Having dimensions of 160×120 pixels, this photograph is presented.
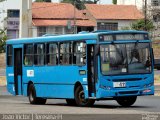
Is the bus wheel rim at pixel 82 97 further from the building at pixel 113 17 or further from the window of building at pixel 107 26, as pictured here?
the window of building at pixel 107 26

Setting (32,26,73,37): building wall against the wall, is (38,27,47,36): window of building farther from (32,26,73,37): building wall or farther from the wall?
the wall

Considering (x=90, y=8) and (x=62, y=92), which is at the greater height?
(x=90, y=8)

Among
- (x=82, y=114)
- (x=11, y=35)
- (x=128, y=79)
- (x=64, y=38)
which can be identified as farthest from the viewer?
(x=11, y=35)

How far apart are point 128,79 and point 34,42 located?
5.55 meters

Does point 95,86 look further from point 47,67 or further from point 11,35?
point 11,35

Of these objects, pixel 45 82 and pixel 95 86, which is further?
→ pixel 45 82

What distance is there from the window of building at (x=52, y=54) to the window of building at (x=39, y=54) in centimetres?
43

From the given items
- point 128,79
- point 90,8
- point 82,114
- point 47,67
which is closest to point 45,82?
point 47,67

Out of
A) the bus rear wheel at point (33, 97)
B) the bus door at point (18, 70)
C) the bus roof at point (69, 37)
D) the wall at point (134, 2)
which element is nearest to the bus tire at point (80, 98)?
the bus roof at point (69, 37)

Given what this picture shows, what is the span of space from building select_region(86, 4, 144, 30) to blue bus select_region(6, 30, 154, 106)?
7976 cm

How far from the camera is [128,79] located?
25266 millimetres

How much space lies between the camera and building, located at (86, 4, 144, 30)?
108 m

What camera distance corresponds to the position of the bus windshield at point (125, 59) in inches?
989

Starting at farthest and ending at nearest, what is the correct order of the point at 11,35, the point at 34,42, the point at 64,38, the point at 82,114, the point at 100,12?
the point at 100,12 < the point at 11,35 < the point at 34,42 < the point at 64,38 < the point at 82,114
